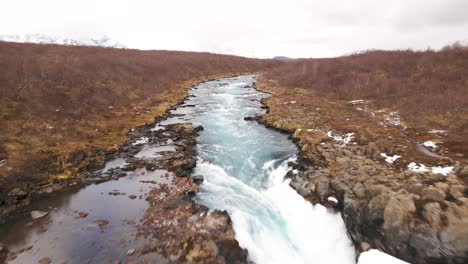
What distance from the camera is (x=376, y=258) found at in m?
9.07

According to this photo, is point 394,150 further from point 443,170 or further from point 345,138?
point 345,138

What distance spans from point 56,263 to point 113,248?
5.59 feet

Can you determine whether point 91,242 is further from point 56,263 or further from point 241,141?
point 241,141

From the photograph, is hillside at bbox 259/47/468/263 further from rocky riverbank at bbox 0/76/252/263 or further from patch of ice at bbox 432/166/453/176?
rocky riverbank at bbox 0/76/252/263

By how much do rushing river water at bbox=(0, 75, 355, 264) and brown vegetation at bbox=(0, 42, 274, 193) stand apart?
3298mm

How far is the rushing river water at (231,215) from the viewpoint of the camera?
31.5 feet

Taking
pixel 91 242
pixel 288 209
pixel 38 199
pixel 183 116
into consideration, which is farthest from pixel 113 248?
pixel 183 116

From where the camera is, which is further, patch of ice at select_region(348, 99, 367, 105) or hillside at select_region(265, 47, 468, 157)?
patch of ice at select_region(348, 99, 367, 105)

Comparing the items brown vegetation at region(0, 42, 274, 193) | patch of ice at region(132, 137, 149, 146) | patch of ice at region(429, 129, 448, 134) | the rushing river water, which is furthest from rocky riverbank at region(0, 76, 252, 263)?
patch of ice at region(429, 129, 448, 134)

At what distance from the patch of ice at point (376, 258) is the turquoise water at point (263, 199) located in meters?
0.74

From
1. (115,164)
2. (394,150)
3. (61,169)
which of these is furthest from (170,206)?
(394,150)

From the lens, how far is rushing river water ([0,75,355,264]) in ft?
31.5

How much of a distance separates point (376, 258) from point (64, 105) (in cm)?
2336

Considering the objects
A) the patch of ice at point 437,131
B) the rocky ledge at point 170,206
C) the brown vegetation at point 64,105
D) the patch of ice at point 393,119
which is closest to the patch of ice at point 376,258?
the rocky ledge at point 170,206
